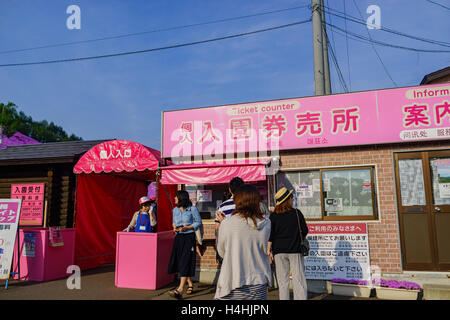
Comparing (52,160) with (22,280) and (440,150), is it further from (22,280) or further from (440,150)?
(440,150)

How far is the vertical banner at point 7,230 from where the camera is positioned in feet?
23.4

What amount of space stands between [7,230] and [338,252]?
7420 mm

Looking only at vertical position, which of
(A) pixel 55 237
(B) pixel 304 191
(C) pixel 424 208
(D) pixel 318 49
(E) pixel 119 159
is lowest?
(A) pixel 55 237

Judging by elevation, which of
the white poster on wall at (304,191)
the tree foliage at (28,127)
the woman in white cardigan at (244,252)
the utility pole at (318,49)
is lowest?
the woman in white cardigan at (244,252)

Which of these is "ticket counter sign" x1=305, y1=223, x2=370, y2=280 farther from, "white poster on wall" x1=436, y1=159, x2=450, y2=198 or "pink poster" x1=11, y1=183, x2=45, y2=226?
"pink poster" x1=11, y1=183, x2=45, y2=226

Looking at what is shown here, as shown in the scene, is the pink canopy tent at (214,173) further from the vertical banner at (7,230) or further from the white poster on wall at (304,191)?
the vertical banner at (7,230)

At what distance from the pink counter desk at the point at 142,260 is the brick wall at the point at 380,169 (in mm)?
3411

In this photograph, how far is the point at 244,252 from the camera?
296cm

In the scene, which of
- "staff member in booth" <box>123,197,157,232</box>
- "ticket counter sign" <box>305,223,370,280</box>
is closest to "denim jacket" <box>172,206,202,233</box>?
"staff member in booth" <box>123,197,157,232</box>

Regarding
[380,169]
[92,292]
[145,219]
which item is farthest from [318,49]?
[92,292]

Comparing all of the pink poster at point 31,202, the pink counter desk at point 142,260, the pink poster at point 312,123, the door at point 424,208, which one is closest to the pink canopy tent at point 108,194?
the pink counter desk at point 142,260

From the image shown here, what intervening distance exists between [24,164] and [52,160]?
1111mm

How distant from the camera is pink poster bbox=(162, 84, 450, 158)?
22.8 ft

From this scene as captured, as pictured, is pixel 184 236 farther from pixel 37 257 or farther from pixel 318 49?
pixel 318 49
